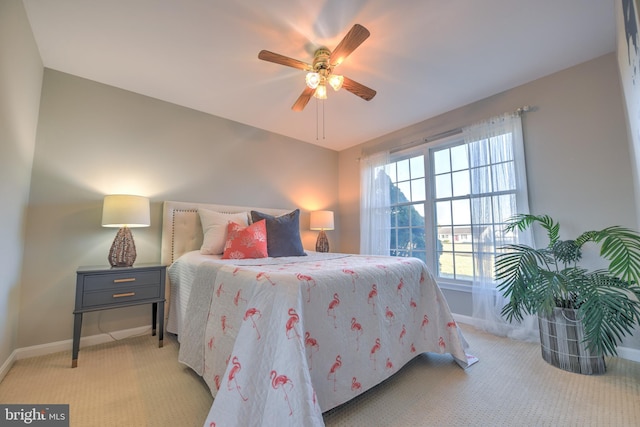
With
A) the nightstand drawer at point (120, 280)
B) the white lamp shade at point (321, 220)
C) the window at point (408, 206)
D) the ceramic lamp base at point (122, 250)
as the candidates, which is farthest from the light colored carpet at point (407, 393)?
the white lamp shade at point (321, 220)

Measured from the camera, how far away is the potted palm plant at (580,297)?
154cm

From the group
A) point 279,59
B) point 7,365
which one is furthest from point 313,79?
point 7,365

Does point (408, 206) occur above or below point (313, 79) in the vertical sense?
below

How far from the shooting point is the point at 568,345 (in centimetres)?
184

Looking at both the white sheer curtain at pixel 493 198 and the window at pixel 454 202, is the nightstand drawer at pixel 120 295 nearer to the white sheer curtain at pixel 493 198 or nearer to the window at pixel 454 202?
the window at pixel 454 202

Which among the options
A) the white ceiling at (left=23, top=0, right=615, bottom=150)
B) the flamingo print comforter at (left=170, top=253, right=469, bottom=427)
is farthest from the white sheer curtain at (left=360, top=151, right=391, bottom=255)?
the flamingo print comforter at (left=170, top=253, right=469, bottom=427)

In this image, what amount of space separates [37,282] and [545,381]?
3898 mm

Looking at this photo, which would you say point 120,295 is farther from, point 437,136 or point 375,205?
point 437,136

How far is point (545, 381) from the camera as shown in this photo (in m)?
1.71

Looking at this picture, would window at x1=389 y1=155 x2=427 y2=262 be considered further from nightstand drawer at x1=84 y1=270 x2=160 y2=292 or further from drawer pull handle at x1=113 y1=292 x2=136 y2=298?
drawer pull handle at x1=113 y1=292 x2=136 y2=298

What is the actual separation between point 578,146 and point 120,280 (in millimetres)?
4092

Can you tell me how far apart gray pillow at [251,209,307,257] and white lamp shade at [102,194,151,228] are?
1.08 meters

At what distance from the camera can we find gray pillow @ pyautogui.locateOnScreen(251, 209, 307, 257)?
8.37 ft

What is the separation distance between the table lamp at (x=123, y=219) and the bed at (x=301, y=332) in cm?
51
